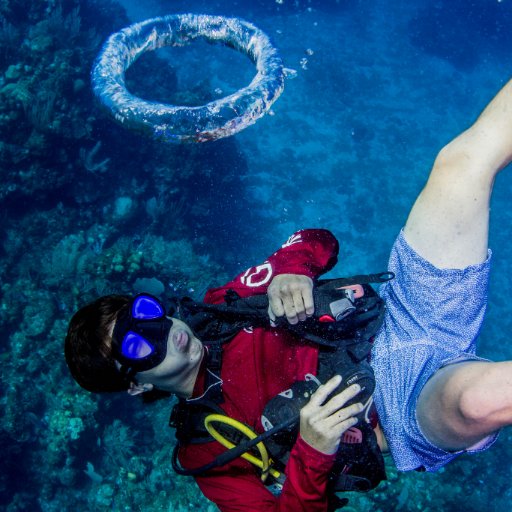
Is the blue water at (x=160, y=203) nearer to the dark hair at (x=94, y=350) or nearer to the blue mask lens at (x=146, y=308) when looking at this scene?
the dark hair at (x=94, y=350)

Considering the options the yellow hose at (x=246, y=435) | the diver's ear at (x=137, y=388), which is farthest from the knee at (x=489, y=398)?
the diver's ear at (x=137, y=388)

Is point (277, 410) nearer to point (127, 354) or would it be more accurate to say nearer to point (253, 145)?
point (127, 354)

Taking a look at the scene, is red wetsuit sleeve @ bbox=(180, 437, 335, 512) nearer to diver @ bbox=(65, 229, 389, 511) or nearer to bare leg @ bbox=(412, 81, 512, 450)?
diver @ bbox=(65, 229, 389, 511)

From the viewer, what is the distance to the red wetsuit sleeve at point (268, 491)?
2.02 metres

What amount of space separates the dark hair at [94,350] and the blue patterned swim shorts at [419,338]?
1.80 m

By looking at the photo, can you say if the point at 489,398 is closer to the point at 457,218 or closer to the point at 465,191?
the point at 457,218

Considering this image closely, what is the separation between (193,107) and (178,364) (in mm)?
4878

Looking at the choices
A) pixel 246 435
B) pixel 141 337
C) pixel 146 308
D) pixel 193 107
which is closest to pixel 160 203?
pixel 193 107

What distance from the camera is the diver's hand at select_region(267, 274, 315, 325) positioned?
95.4 inches

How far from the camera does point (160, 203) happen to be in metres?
10.5

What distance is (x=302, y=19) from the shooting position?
21.2 metres

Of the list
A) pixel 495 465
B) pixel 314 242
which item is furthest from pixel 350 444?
pixel 495 465

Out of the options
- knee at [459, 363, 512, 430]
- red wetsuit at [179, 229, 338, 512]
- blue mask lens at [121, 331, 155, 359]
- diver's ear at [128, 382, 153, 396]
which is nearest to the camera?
knee at [459, 363, 512, 430]

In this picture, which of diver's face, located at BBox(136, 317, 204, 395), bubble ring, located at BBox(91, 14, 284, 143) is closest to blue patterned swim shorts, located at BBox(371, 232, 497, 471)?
diver's face, located at BBox(136, 317, 204, 395)
